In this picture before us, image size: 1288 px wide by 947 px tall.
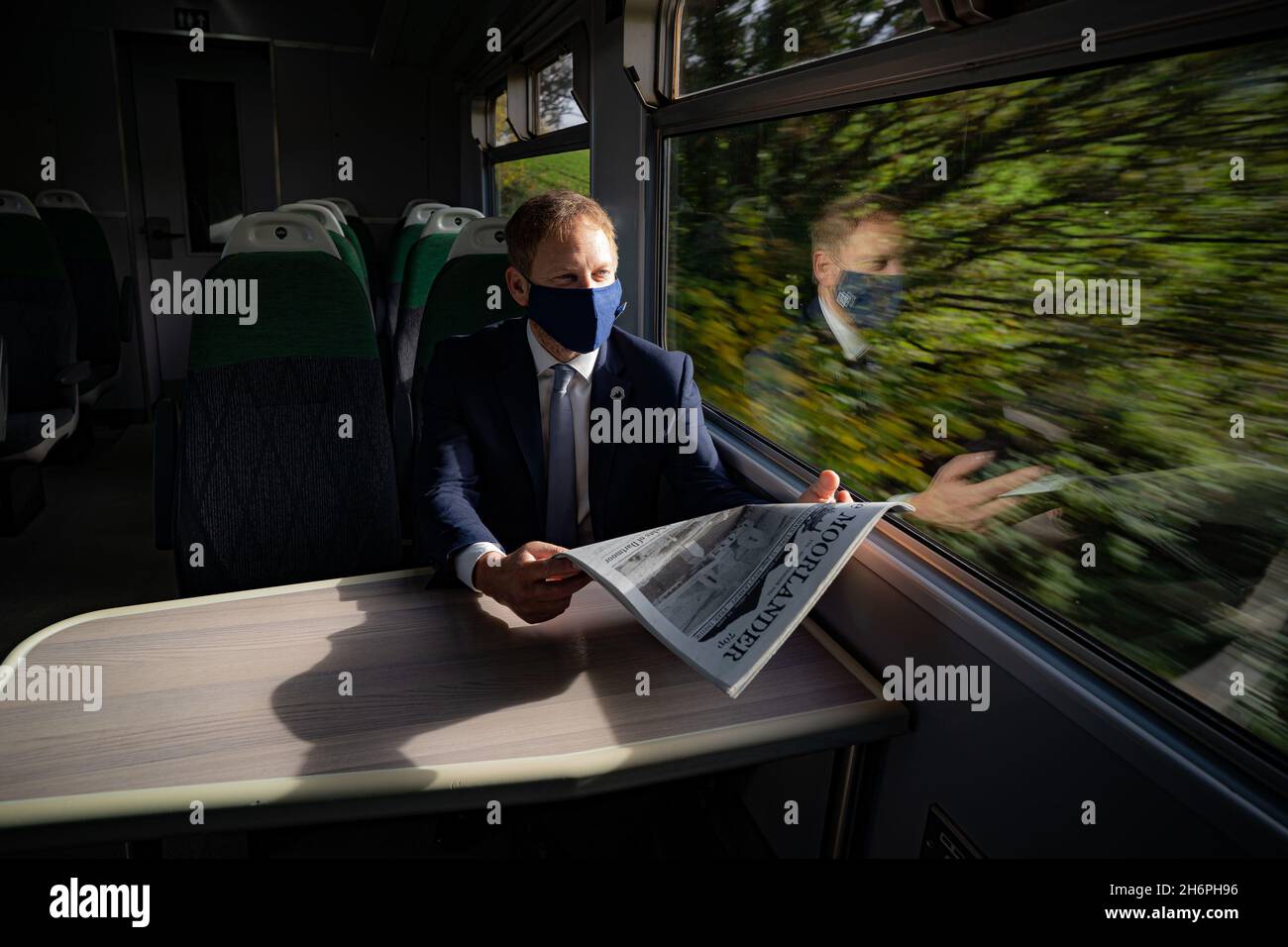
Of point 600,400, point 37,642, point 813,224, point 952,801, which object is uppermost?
point 813,224

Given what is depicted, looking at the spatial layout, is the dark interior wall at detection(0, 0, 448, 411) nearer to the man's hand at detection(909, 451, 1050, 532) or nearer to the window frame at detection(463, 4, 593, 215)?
the window frame at detection(463, 4, 593, 215)

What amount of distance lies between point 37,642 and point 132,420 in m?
5.86

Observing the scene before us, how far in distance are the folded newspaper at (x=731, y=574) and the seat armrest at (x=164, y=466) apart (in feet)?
3.70

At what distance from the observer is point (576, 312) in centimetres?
159

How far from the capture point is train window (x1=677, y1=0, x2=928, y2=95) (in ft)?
4.75

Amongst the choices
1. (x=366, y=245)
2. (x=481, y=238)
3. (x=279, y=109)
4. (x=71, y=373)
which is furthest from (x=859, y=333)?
(x=279, y=109)

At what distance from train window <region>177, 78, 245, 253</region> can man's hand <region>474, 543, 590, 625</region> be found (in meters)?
6.50

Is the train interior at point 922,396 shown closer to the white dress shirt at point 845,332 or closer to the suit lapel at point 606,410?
the white dress shirt at point 845,332

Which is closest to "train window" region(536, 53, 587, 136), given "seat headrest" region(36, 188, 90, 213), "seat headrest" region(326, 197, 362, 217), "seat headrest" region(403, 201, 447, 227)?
"seat headrest" region(403, 201, 447, 227)

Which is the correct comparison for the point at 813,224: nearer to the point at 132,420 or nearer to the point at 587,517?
the point at 587,517

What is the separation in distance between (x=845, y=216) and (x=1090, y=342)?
0.70m

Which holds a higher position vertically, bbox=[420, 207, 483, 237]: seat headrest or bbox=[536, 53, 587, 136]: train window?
bbox=[536, 53, 587, 136]: train window
